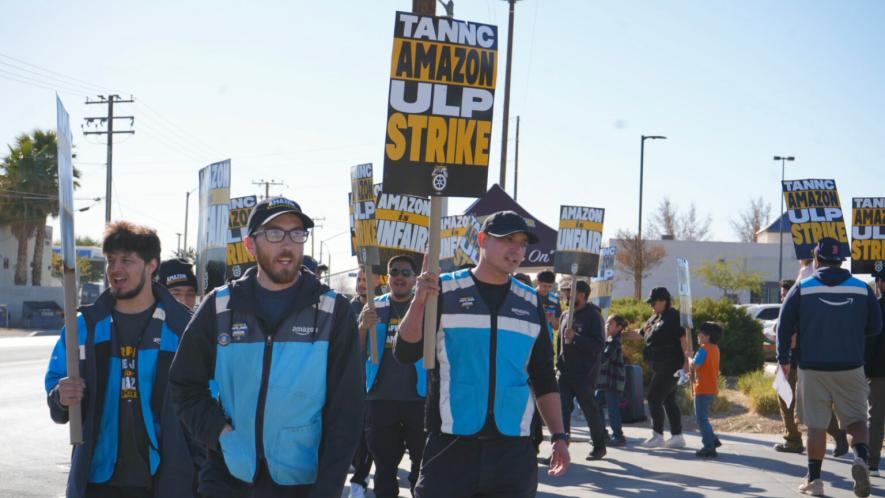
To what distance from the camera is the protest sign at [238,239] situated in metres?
9.56

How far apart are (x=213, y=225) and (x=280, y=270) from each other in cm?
508

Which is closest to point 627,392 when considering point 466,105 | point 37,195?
point 466,105

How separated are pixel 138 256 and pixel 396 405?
3323 millimetres

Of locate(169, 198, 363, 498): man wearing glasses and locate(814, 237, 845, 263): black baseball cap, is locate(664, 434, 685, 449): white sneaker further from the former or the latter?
locate(169, 198, 363, 498): man wearing glasses

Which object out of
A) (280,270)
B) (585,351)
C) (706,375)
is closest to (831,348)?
(585,351)

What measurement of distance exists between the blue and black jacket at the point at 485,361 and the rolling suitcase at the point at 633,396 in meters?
8.58

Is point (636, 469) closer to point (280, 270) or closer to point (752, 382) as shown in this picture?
point (752, 382)

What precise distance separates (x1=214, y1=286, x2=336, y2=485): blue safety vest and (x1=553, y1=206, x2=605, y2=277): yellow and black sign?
961 centimetres

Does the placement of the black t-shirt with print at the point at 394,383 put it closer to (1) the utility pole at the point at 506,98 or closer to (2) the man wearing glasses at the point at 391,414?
(2) the man wearing glasses at the point at 391,414

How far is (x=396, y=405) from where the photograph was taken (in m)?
7.67

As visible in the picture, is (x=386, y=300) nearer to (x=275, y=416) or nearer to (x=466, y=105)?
(x=466, y=105)

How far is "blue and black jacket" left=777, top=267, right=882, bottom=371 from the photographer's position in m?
8.62

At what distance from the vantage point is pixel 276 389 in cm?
379

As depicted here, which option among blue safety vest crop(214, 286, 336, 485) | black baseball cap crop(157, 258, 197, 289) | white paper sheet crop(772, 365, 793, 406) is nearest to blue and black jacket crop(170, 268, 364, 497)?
blue safety vest crop(214, 286, 336, 485)
